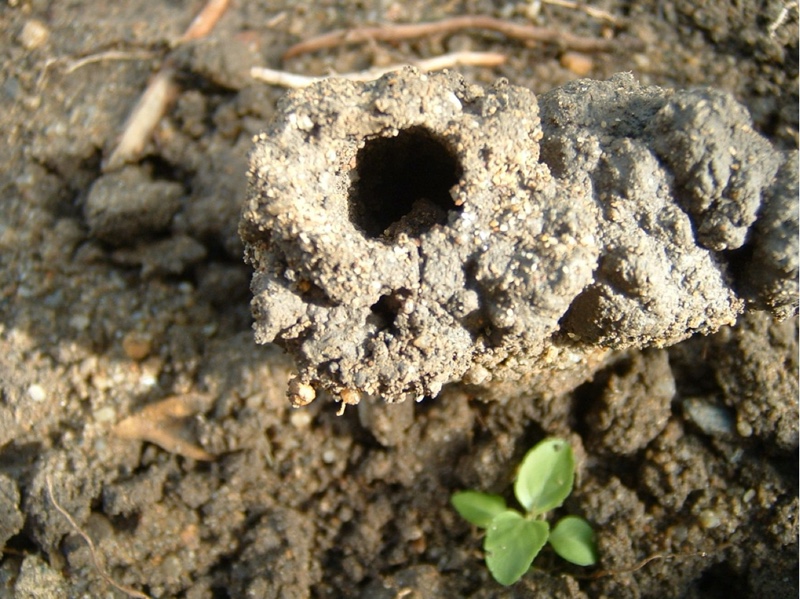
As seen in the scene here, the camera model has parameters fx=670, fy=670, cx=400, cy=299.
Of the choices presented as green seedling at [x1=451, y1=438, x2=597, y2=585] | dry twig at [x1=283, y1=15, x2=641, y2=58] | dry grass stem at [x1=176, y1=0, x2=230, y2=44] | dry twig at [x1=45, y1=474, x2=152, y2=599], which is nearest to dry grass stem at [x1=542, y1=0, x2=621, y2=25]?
dry twig at [x1=283, y1=15, x2=641, y2=58]

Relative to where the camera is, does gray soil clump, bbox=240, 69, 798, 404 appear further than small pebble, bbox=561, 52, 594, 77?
No

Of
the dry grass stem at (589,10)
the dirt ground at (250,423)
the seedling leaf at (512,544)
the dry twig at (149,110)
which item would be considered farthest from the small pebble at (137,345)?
the dry grass stem at (589,10)

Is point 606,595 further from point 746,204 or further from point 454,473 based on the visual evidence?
point 746,204

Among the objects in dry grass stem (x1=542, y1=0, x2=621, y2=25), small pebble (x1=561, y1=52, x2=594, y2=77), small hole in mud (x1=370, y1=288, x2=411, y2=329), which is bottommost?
small hole in mud (x1=370, y1=288, x2=411, y2=329)

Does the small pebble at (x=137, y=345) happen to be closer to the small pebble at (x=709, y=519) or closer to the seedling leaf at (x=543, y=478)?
the seedling leaf at (x=543, y=478)

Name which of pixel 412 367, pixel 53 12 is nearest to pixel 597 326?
pixel 412 367

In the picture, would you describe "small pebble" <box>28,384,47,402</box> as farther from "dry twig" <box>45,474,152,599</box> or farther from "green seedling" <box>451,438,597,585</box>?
"green seedling" <box>451,438,597,585</box>

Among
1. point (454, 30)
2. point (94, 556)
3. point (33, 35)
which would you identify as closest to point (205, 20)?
point (33, 35)
